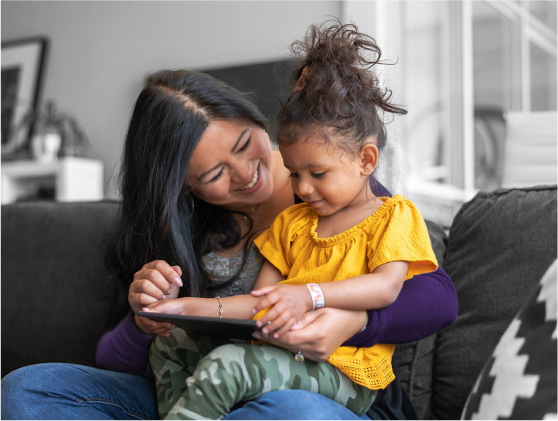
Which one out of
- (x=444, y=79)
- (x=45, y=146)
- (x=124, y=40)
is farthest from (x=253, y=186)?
(x=124, y=40)

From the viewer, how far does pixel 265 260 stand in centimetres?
128

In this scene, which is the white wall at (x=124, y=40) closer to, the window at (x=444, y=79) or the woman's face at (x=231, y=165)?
the window at (x=444, y=79)

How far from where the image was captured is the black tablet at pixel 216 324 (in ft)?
2.69

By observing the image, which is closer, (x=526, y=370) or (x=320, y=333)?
(x=526, y=370)

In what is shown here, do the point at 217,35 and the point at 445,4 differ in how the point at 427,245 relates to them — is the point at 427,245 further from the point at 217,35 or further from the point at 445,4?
the point at 217,35

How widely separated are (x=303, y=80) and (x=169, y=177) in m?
0.35

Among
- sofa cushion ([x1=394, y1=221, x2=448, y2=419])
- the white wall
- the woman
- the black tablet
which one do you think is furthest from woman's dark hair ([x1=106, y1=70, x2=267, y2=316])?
the white wall

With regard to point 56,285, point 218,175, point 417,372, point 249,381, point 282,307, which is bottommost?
point 417,372

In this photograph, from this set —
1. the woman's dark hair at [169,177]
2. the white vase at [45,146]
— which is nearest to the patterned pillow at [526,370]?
the woman's dark hair at [169,177]

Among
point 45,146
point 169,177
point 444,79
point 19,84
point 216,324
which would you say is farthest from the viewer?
point 19,84

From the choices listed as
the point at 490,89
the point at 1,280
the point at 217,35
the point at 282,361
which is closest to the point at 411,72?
the point at 490,89

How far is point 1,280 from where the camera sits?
5.66ft

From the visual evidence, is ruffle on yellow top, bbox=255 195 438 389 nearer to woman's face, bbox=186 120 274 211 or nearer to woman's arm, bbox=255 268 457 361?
woman's arm, bbox=255 268 457 361

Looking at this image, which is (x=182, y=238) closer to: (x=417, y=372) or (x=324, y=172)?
(x=324, y=172)
